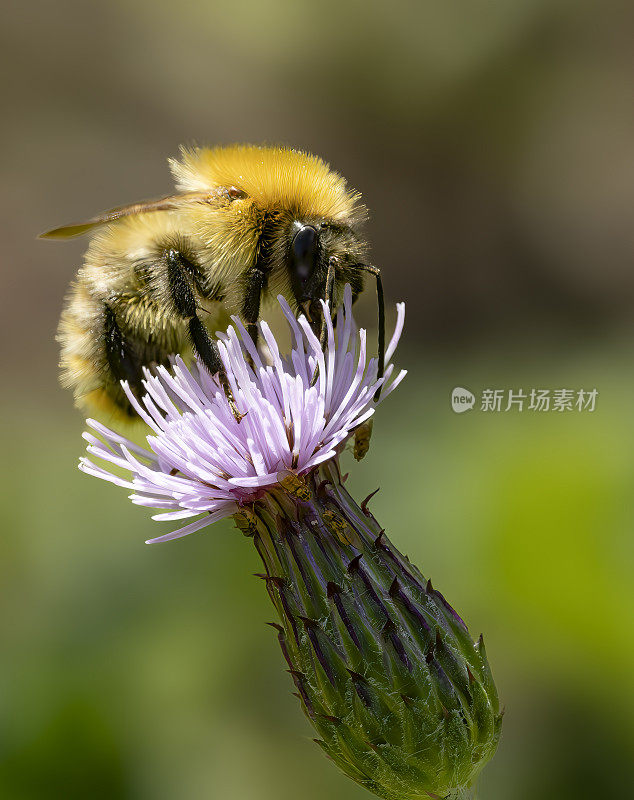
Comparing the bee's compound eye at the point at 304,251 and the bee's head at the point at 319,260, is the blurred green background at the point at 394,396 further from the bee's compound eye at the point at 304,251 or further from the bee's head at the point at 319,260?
the bee's compound eye at the point at 304,251

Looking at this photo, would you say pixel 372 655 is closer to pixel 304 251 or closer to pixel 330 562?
pixel 330 562

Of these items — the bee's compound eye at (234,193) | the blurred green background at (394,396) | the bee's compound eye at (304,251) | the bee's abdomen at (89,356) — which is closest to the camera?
the bee's compound eye at (304,251)

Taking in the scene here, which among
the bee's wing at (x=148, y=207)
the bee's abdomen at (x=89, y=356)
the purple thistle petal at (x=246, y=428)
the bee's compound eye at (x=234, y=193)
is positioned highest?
the bee's compound eye at (x=234, y=193)

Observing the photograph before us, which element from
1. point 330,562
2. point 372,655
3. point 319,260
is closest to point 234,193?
point 319,260

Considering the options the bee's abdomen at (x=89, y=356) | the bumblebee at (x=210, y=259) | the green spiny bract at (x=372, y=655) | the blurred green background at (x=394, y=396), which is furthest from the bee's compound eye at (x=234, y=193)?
the blurred green background at (x=394, y=396)

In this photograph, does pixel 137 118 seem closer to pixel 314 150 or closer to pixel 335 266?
pixel 314 150

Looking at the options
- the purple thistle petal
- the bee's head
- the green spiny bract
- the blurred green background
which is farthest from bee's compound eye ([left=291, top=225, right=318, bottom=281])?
the blurred green background

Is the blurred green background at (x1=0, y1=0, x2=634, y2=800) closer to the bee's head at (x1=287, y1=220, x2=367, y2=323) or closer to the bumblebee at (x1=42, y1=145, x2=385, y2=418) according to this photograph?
the bumblebee at (x1=42, y1=145, x2=385, y2=418)
